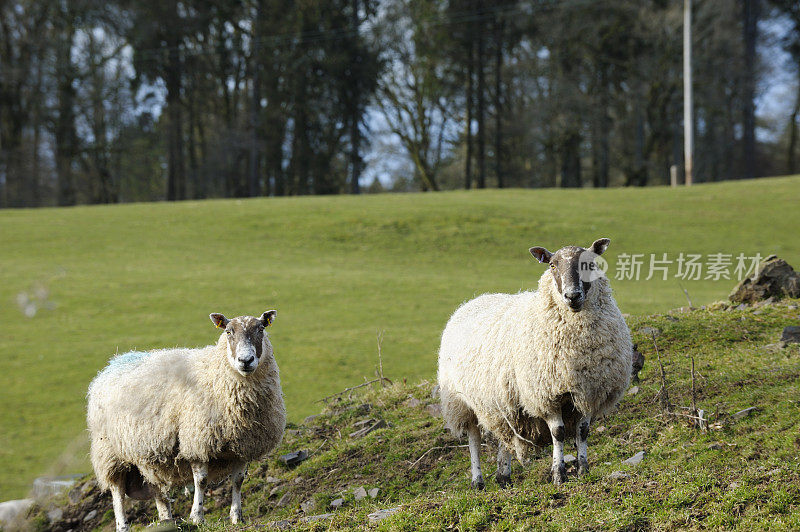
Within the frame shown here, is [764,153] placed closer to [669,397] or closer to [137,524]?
[669,397]

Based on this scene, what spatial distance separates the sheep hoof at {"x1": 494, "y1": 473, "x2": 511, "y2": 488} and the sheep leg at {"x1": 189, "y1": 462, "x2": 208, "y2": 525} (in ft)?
9.86

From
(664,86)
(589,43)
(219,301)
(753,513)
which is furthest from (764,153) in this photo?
(753,513)

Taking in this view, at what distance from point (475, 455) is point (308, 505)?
6.70 feet

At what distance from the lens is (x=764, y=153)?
54625 millimetres

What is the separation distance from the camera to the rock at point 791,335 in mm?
9062

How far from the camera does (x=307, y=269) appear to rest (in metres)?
22.7

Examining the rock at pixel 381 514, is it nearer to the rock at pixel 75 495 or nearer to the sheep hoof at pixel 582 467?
the sheep hoof at pixel 582 467

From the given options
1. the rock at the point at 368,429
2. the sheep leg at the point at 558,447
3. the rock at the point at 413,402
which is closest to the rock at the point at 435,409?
the rock at the point at 413,402

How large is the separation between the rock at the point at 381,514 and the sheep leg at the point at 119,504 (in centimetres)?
340

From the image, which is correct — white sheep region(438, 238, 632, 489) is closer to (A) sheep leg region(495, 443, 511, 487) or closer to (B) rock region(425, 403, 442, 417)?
(A) sheep leg region(495, 443, 511, 487)

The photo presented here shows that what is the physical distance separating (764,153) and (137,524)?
2284 inches

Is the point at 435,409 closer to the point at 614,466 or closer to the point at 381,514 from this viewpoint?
the point at 614,466

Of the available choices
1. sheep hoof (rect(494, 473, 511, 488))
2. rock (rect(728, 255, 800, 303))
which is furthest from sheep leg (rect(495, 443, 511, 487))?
rock (rect(728, 255, 800, 303))

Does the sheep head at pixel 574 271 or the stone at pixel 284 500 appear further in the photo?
the stone at pixel 284 500
